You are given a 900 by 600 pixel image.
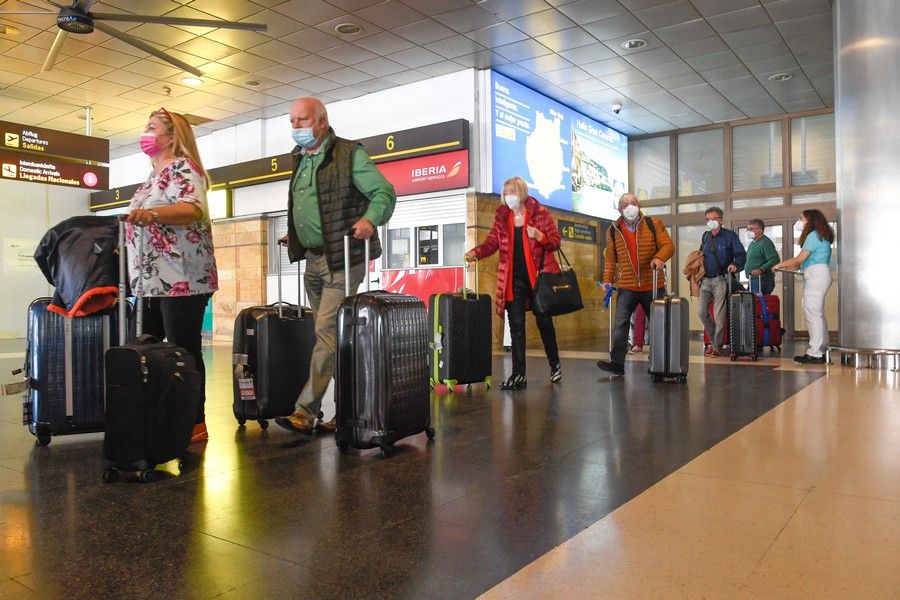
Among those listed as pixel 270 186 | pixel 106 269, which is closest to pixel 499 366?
Result: pixel 106 269

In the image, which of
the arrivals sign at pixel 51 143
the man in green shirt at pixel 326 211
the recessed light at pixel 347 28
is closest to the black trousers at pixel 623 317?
the man in green shirt at pixel 326 211

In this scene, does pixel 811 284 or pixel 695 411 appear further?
pixel 811 284

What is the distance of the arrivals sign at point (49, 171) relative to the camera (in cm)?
1055

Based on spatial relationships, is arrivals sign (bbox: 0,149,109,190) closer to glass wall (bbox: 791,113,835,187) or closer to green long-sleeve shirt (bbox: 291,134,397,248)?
green long-sleeve shirt (bbox: 291,134,397,248)

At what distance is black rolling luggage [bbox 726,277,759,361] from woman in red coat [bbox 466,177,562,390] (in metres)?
3.46

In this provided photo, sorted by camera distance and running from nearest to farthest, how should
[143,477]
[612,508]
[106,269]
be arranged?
[612,508]
[143,477]
[106,269]

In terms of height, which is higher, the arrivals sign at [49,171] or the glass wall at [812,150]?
the glass wall at [812,150]

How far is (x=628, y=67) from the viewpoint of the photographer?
9953mm

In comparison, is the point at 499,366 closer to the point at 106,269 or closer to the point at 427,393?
the point at 427,393

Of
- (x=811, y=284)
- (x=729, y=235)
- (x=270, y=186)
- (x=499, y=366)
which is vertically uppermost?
(x=270, y=186)

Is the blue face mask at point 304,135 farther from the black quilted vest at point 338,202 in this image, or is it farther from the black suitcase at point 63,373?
the black suitcase at point 63,373

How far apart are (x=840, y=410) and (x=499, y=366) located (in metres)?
3.84

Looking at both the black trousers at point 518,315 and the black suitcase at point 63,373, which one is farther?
the black trousers at point 518,315

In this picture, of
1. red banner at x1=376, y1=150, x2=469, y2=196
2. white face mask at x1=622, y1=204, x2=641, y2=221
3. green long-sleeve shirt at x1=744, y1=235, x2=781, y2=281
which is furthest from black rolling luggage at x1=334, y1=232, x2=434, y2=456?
green long-sleeve shirt at x1=744, y1=235, x2=781, y2=281
